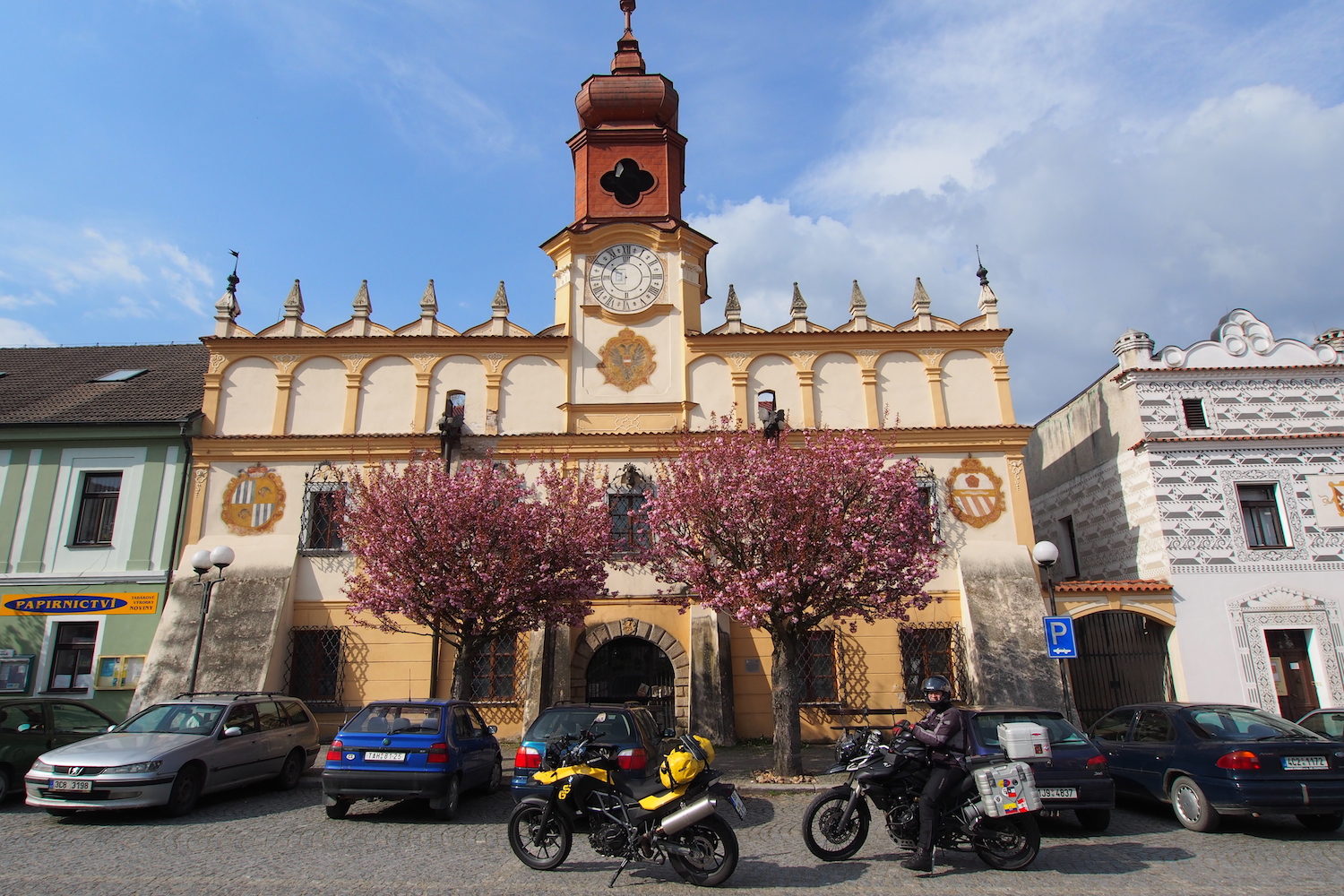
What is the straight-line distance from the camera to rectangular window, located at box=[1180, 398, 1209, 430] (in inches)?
760

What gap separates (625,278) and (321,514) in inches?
372

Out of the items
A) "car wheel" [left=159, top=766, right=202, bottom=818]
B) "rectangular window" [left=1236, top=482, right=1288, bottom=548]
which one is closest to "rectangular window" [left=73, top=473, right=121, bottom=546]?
"car wheel" [left=159, top=766, right=202, bottom=818]

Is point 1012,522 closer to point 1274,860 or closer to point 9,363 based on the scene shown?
Answer: point 1274,860

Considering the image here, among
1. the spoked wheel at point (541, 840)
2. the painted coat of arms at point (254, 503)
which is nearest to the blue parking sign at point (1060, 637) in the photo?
the spoked wheel at point (541, 840)

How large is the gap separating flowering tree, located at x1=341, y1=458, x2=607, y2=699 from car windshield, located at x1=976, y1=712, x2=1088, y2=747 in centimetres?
744

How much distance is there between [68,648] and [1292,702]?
27.3m

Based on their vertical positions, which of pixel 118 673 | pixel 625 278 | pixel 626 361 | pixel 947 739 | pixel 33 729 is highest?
pixel 625 278

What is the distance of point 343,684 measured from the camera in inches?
709

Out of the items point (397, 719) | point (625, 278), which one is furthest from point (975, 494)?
point (397, 719)

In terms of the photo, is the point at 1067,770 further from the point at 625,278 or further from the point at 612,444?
the point at 625,278

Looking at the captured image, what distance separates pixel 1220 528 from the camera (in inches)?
727

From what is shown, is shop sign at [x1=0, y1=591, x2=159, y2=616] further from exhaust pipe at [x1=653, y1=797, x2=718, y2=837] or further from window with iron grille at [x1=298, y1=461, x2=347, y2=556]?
exhaust pipe at [x1=653, y1=797, x2=718, y2=837]

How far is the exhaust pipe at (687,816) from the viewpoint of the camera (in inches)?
293

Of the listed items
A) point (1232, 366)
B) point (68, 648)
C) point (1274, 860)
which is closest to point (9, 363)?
point (68, 648)
